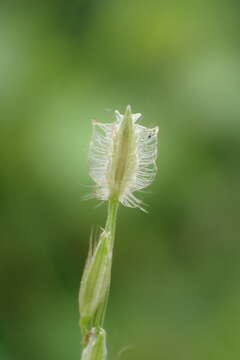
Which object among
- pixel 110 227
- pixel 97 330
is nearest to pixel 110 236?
pixel 110 227

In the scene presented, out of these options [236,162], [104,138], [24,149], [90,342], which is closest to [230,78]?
[236,162]

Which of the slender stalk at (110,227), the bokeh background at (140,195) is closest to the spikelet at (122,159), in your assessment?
the slender stalk at (110,227)

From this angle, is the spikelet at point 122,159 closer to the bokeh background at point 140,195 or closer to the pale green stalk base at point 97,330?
the pale green stalk base at point 97,330

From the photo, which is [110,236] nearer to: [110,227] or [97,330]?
[110,227]

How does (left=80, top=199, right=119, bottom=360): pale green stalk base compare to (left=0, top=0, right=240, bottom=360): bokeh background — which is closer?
(left=80, top=199, right=119, bottom=360): pale green stalk base

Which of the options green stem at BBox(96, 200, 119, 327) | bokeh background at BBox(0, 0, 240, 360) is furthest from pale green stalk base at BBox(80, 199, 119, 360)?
bokeh background at BBox(0, 0, 240, 360)

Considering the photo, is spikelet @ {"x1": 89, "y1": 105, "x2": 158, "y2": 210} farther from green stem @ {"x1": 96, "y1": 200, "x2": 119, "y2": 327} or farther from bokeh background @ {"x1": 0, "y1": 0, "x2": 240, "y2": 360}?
bokeh background @ {"x1": 0, "y1": 0, "x2": 240, "y2": 360}

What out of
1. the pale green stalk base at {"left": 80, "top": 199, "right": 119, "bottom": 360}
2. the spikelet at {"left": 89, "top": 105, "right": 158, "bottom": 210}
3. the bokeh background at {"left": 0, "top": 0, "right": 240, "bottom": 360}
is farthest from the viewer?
the bokeh background at {"left": 0, "top": 0, "right": 240, "bottom": 360}
